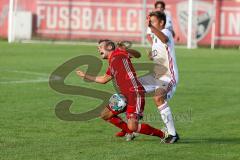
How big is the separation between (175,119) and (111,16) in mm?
27977

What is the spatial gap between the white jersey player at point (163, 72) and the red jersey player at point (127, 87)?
0.21 metres

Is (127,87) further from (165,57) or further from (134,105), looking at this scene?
(165,57)

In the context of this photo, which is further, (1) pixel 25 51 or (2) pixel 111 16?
(2) pixel 111 16

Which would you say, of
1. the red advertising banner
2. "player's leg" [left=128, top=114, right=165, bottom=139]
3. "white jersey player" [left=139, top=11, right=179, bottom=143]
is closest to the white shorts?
"white jersey player" [left=139, top=11, right=179, bottom=143]

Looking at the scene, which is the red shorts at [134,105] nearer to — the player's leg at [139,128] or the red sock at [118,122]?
the player's leg at [139,128]

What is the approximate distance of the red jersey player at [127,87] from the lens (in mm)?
11719

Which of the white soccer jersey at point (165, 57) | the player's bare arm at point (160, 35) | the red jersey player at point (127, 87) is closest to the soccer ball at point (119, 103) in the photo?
the red jersey player at point (127, 87)

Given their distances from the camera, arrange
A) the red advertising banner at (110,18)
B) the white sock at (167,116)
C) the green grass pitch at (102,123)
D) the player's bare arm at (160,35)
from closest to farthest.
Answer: the green grass pitch at (102,123) → the player's bare arm at (160,35) → the white sock at (167,116) → the red advertising banner at (110,18)

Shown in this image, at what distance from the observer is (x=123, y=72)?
1184 centimetres

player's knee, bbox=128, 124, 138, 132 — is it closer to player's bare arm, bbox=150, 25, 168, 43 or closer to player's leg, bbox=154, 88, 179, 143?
player's leg, bbox=154, 88, 179, 143

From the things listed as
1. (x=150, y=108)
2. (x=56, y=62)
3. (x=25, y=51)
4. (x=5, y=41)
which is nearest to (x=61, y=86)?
(x=150, y=108)

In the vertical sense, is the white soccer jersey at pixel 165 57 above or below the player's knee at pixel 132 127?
above

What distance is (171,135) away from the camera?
11875 mm

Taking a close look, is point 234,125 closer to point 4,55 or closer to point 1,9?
point 4,55
